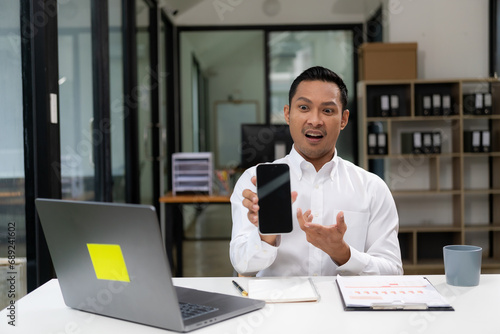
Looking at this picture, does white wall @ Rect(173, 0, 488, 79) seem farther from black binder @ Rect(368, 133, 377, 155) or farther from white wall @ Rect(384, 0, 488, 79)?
black binder @ Rect(368, 133, 377, 155)

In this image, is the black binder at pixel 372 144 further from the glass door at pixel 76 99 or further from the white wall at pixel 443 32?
the glass door at pixel 76 99

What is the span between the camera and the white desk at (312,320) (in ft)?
3.46

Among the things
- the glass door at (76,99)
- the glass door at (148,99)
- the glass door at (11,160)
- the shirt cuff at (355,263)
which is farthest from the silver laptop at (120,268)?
the glass door at (148,99)

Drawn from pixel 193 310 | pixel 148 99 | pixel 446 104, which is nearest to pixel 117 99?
pixel 148 99

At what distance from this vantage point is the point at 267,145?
406 cm

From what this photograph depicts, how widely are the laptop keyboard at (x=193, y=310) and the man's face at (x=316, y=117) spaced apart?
30.5 inches

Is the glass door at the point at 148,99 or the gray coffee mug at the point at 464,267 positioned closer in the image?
the gray coffee mug at the point at 464,267

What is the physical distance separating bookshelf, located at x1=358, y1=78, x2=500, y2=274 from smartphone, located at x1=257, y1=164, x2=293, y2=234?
3.38 metres

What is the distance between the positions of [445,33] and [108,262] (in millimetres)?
4717

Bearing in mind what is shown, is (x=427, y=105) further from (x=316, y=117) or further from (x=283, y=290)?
(x=283, y=290)

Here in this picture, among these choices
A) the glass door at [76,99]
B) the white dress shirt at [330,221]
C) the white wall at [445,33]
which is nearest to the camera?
the white dress shirt at [330,221]

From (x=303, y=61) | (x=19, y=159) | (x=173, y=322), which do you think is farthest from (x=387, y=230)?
(x=303, y=61)

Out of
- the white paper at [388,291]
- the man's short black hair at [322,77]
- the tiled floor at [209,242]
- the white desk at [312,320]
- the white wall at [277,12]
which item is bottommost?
the tiled floor at [209,242]

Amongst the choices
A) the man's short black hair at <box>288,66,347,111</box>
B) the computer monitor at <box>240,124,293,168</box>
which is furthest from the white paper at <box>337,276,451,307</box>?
the computer monitor at <box>240,124,293,168</box>
